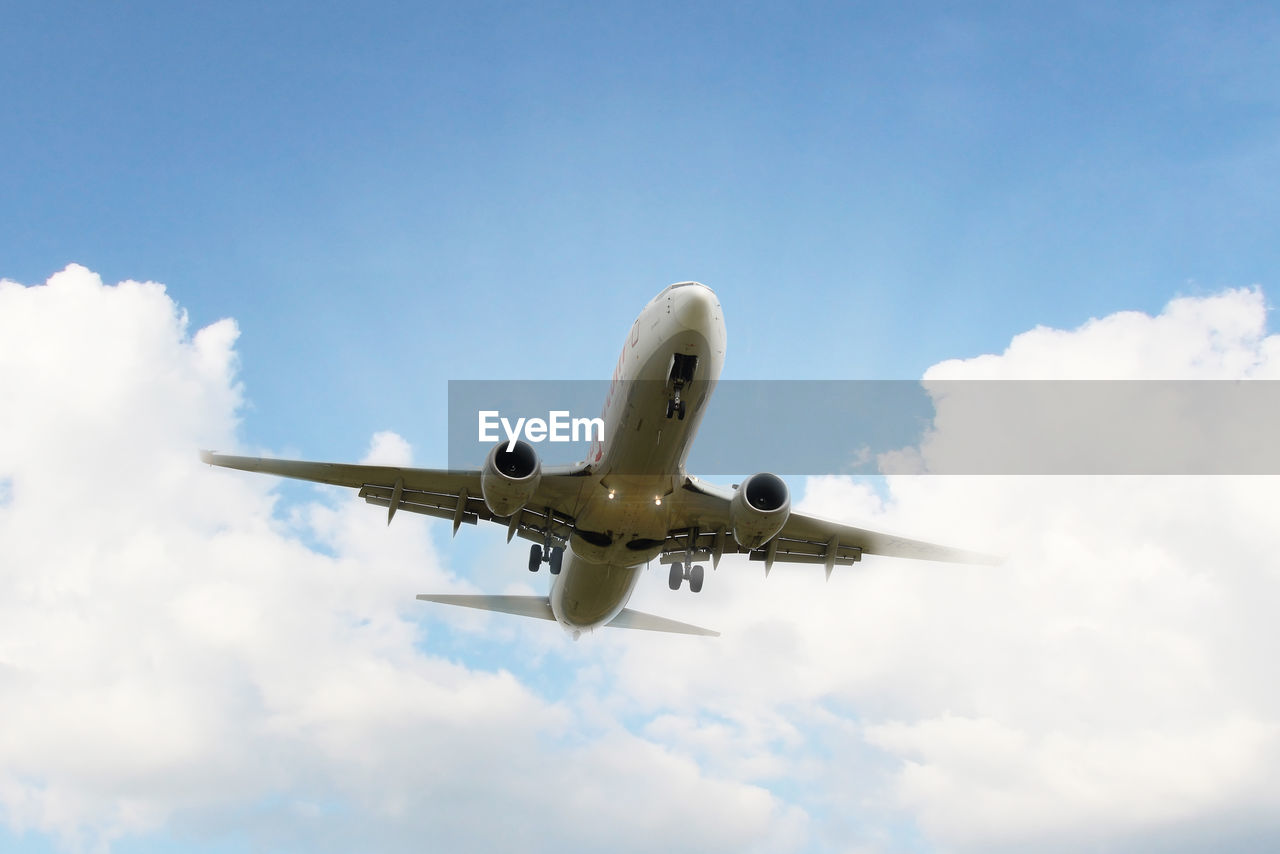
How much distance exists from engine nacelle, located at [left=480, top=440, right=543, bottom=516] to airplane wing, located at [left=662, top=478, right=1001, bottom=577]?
467 centimetres

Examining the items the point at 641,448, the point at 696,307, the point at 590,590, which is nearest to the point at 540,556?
the point at 590,590

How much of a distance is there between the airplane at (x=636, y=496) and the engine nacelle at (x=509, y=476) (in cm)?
3

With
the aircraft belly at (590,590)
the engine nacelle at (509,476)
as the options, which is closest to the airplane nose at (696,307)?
the engine nacelle at (509,476)

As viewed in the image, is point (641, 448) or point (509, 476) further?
point (641, 448)

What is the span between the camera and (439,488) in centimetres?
2419

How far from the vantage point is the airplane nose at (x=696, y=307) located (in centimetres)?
1834

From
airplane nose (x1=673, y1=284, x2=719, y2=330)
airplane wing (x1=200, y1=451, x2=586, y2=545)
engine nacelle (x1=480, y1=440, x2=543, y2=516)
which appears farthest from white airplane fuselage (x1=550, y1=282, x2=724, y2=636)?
engine nacelle (x1=480, y1=440, x2=543, y2=516)

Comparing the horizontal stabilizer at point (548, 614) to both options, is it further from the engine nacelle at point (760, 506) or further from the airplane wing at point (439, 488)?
the engine nacelle at point (760, 506)

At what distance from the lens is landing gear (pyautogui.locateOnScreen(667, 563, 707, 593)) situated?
25812mm

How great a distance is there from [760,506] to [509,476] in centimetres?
582

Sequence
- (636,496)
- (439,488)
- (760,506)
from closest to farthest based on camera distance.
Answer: (760,506)
(636,496)
(439,488)

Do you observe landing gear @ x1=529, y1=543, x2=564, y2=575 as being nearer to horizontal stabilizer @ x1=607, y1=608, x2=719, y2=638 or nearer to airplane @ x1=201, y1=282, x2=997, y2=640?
airplane @ x1=201, y1=282, x2=997, y2=640

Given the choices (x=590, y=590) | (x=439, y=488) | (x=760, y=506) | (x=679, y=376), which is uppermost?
(x=679, y=376)

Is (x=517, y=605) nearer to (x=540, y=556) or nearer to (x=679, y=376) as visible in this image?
(x=540, y=556)
